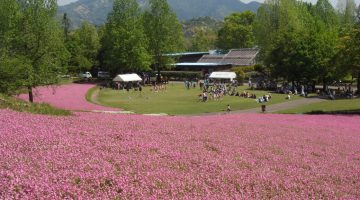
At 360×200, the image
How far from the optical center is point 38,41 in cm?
5562

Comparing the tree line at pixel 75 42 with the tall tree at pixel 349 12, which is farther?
the tall tree at pixel 349 12

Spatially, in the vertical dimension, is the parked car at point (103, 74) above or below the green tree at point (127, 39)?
below

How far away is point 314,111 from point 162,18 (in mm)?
69077

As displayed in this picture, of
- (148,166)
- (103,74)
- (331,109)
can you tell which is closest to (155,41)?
(103,74)

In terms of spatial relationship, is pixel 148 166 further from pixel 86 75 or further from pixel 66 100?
pixel 86 75

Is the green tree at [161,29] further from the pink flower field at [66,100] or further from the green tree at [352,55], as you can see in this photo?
the green tree at [352,55]

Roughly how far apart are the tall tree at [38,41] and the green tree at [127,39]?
46.3 metres

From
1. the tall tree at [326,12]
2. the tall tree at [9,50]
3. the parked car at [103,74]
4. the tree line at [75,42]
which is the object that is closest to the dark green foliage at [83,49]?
the tree line at [75,42]

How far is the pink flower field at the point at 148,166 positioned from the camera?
7.68m

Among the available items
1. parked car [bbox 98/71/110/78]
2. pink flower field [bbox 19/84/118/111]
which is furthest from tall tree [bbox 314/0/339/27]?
pink flower field [bbox 19/84/118/111]

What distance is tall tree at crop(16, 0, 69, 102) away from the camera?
177 ft

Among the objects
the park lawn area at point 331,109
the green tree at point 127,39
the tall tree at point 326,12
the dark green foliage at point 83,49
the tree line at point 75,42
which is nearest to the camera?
the park lawn area at point 331,109

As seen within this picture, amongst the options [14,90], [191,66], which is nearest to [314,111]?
[14,90]

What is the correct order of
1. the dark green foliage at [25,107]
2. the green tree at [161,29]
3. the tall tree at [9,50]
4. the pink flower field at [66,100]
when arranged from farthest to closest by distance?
the green tree at [161,29] → the pink flower field at [66,100] → the tall tree at [9,50] → the dark green foliage at [25,107]
